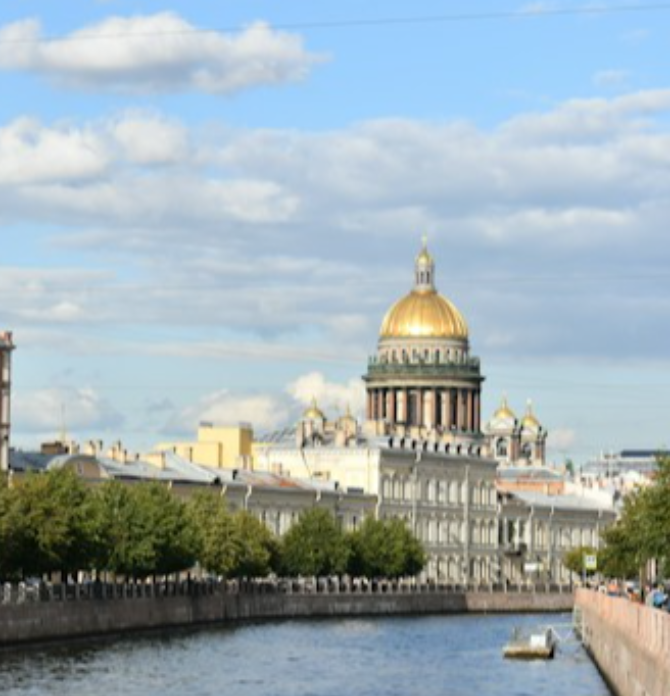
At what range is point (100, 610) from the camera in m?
99.0

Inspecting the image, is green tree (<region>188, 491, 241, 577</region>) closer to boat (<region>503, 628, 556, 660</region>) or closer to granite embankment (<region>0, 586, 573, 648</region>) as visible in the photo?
granite embankment (<region>0, 586, 573, 648</region>)

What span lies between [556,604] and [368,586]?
840 inches

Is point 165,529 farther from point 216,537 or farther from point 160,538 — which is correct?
point 216,537

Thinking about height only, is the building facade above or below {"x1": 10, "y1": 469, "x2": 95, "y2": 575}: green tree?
above

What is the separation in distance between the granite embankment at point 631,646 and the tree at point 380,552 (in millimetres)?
62901

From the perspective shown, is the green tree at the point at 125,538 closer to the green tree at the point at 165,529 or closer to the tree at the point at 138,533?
the tree at the point at 138,533

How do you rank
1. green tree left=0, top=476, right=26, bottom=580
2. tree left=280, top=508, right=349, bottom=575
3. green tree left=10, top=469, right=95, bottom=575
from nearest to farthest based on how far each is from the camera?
green tree left=0, top=476, right=26, bottom=580, green tree left=10, top=469, right=95, bottom=575, tree left=280, top=508, right=349, bottom=575

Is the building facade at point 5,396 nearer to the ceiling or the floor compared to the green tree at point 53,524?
nearer to the ceiling

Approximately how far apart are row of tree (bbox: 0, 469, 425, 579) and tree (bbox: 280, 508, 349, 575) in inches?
2.1

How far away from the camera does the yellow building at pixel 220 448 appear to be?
179875 mm

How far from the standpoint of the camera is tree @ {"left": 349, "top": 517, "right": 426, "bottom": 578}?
155m

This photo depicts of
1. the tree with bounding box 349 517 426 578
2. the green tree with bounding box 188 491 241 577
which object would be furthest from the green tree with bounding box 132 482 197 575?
the tree with bounding box 349 517 426 578

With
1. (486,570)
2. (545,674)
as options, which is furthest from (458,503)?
(545,674)

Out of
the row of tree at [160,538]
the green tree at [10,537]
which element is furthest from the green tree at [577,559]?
the green tree at [10,537]
